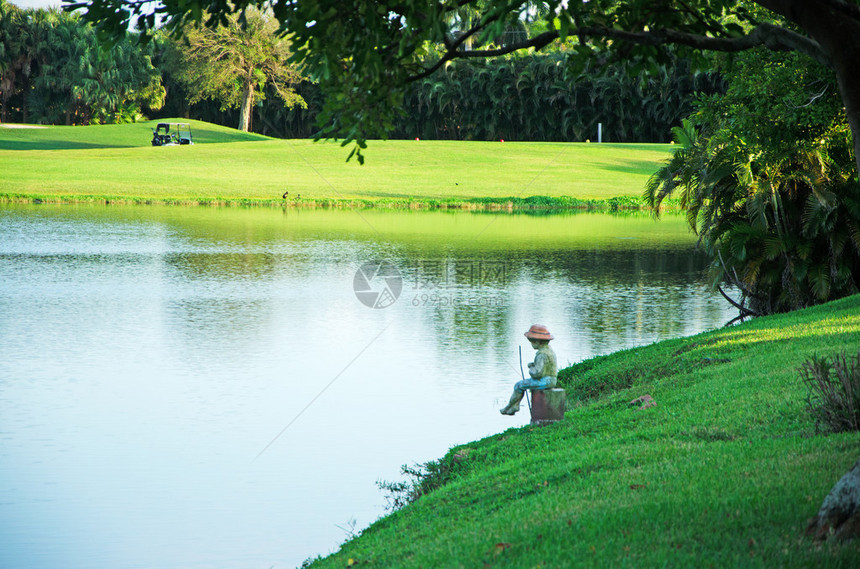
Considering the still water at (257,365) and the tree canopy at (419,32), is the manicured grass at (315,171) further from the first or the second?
the tree canopy at (419,32)

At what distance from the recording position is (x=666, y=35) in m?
6.68

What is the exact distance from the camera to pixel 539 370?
9.98 meters

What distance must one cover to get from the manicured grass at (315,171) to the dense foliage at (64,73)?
895cm

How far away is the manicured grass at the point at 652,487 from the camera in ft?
16.9

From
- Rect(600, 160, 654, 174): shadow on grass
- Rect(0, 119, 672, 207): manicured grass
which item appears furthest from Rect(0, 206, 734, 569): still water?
Rect(600, 160, 654, 174): shadow on grass

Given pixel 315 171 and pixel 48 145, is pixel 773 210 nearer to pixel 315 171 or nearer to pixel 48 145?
pixel 315 171

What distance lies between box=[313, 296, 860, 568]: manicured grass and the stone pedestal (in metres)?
0.17

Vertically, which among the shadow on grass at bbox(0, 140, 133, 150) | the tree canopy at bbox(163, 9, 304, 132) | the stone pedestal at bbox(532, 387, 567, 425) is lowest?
the stone pedestal at bbox(532, 387, 567, 425)

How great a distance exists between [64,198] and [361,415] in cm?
3841

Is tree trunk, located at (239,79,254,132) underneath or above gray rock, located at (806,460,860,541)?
above

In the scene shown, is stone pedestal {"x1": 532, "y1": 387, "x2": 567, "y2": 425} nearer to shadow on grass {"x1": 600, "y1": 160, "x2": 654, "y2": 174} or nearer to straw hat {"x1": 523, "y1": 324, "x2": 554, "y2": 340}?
straw hat {"x1": 523, "y1": 324, "x2": 554, "y2": 340}

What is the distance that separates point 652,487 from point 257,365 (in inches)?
381

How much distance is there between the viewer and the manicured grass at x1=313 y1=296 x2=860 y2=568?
5152 millimetres

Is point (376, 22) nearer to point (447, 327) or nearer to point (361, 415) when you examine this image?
point (361, 415)
